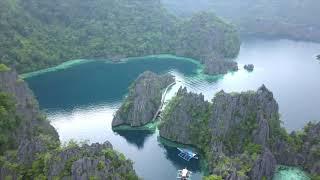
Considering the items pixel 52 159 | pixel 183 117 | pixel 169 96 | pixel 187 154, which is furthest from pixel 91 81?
pixel 52 159

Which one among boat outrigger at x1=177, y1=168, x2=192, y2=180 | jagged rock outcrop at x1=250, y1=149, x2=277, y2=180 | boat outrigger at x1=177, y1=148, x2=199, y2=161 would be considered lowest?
boat outrigger at x1=177, y1=168, x2=192, y2=180

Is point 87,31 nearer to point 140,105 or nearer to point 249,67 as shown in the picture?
point 249,67

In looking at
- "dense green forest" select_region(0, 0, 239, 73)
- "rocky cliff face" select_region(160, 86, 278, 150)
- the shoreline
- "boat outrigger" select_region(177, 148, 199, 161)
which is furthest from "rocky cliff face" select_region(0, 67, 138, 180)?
"dense green forest" select_region(0, 0, 239, 73)

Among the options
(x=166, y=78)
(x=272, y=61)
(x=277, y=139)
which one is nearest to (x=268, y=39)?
(x=272, y=61)

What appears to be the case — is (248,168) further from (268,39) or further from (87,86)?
A: (268,39)

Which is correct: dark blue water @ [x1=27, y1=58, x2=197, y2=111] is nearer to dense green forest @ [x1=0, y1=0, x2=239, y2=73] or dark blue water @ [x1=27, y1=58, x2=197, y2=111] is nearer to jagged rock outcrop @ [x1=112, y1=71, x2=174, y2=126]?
dense green forest @ [x1=0, y1=0, x2=239, y2=73]

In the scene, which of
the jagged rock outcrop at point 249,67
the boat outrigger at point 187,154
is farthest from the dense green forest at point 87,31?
the boat outrigger at point 187,154

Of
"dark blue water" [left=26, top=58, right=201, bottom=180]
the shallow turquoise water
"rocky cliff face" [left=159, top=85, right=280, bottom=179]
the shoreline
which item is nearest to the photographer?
"rocky cliff face" [left=159, top=85, right=280, bottom=179]

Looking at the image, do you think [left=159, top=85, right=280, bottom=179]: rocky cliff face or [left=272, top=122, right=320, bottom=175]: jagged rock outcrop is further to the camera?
[left=272, top=122, right=320, bottom=175]: jagged rock outcrop

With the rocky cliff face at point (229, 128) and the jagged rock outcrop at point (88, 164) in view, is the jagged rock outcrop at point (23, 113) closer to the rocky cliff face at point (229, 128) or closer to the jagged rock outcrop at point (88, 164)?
the jagged rock outcrop at point (88, 164)
